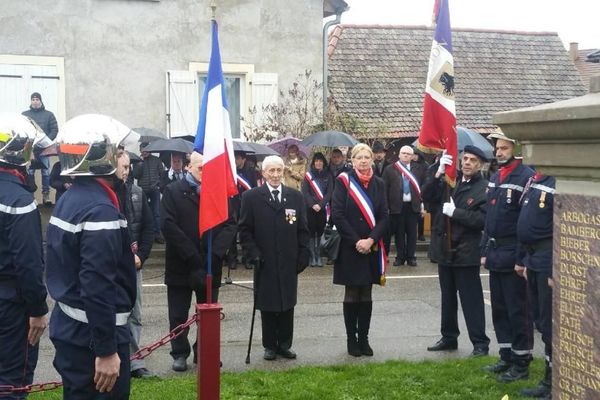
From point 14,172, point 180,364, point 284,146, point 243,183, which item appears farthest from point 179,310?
point 284,146

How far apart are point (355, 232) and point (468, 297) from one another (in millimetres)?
1295

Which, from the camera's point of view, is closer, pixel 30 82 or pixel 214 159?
pixel 214 159

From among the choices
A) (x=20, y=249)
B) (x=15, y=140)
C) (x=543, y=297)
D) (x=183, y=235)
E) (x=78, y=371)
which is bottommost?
(x=78, y=371)

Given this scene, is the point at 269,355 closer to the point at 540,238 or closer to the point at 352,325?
the point at 352,325

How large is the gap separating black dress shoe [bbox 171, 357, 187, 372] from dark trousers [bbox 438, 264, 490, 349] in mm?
2678

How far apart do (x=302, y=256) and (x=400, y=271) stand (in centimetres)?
591

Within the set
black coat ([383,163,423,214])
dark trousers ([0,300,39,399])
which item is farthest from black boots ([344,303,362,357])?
black coat ([383,163,423,214])

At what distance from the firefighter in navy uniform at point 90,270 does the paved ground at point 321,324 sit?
9.38 ft

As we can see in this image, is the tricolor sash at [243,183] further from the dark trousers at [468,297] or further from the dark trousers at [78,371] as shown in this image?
the dark trousers at [78,371]

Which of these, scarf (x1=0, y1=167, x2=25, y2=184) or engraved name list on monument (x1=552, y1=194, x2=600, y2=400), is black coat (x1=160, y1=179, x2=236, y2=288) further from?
engraved name list on monument (x1=552, y1=194, x2=600, y2=400)

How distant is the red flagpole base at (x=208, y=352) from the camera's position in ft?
18.0

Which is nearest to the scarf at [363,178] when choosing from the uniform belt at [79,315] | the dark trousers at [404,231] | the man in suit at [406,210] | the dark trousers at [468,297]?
the dark trousers at [468,297]

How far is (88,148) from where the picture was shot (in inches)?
182

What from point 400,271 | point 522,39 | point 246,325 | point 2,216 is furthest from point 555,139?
point 522,39
